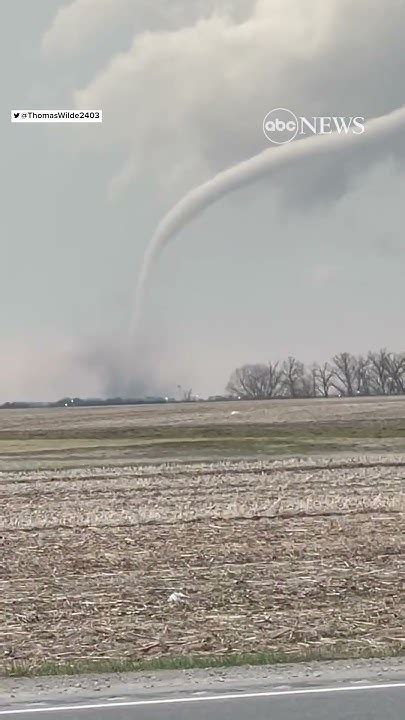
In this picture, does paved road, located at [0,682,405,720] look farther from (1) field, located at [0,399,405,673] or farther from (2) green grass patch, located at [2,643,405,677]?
(1) field, located at [0,399,405,673]

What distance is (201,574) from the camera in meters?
12.1

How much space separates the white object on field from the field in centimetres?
1

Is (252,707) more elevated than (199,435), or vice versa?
(199,435)

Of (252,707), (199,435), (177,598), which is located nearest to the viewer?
(252,707)

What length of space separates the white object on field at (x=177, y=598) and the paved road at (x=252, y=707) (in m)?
3.80

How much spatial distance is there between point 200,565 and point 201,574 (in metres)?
0.62

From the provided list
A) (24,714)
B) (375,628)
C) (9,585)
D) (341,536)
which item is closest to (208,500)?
(341,536)

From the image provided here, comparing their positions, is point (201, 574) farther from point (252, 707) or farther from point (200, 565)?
point (252, 707)

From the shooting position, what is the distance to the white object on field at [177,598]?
1056 centimetres

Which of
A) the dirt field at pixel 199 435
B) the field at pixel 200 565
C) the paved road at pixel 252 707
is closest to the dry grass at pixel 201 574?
the field at pixel 200 565

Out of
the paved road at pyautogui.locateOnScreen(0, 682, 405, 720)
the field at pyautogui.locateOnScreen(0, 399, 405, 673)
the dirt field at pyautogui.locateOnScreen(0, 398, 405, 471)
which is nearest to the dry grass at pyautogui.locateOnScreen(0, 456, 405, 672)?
the field at pyautogui.locateOnScreen(0, 399, 405, 673)

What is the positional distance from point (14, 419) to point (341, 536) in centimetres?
7610

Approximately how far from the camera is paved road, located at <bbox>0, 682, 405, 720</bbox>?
6141mm

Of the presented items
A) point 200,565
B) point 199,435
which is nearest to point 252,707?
point 200,565
